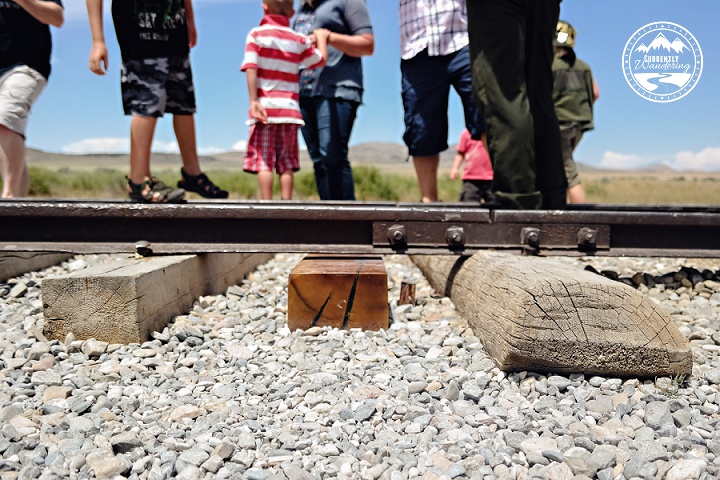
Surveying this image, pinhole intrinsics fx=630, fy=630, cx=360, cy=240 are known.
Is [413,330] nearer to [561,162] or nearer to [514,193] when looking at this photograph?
[514,193]

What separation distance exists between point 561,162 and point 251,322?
2.05 meters

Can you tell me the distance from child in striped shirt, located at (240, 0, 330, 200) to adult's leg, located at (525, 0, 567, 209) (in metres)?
1.91

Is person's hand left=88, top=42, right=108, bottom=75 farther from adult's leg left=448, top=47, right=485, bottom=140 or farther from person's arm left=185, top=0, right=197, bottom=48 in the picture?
adult's leg left=448, top=47, right=485, bottom=140

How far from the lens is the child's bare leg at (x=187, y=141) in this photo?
4535 millimetres

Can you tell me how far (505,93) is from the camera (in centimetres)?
344

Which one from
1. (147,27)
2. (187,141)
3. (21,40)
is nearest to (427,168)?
(187,141)

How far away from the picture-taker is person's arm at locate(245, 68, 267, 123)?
16.3 feet

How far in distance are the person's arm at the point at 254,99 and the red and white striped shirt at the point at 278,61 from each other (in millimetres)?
47

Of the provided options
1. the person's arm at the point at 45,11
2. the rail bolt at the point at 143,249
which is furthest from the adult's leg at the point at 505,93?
the person's arm at the point at 45,11

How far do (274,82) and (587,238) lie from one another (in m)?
2.81

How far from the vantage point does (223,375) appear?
2.61m

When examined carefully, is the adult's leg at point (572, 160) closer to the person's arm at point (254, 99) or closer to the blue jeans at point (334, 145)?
the blue jeans at point (334, 145)

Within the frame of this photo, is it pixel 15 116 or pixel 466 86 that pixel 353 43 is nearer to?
pixel 466 86

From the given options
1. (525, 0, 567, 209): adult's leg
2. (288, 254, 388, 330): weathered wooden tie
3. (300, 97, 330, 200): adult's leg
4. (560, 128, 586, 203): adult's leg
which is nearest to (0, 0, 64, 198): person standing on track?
(300, 97, 330, 200): adult's leg
